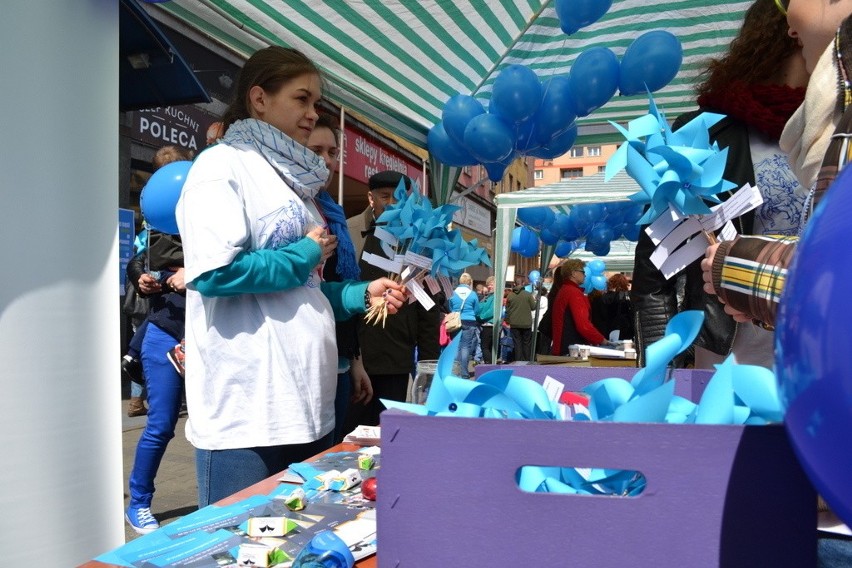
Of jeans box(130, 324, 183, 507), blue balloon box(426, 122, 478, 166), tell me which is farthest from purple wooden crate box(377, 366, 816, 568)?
blue balloon box(426, 122, 478, 166)

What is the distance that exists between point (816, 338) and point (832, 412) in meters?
0.04

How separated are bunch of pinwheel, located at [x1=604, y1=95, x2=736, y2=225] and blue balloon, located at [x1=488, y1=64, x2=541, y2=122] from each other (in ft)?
8.55

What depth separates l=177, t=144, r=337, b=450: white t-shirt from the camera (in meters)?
1.48

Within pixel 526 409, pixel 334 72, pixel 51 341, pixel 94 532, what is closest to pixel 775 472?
pixel 526 409

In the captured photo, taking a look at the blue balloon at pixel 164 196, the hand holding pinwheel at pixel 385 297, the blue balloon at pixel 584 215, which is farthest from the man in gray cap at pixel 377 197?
the blue balloon at pixel 584 215

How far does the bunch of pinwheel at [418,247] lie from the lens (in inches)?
71.1

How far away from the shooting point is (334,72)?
3.90 m

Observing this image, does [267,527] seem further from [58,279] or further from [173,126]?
[173,126]

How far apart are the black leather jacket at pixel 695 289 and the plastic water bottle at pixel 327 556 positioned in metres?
0.96

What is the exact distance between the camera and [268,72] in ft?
5.59

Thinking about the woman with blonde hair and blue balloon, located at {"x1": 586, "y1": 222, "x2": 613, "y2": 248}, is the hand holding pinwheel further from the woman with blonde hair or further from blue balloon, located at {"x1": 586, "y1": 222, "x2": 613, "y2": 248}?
blue balloon, located at {"x1": 586, "y1": 222, "x2": 613, "y2": 248}

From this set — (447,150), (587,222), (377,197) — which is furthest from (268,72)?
(587,222)

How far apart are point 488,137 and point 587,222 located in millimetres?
4882

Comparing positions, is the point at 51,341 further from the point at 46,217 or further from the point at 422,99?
the point at 422,99
